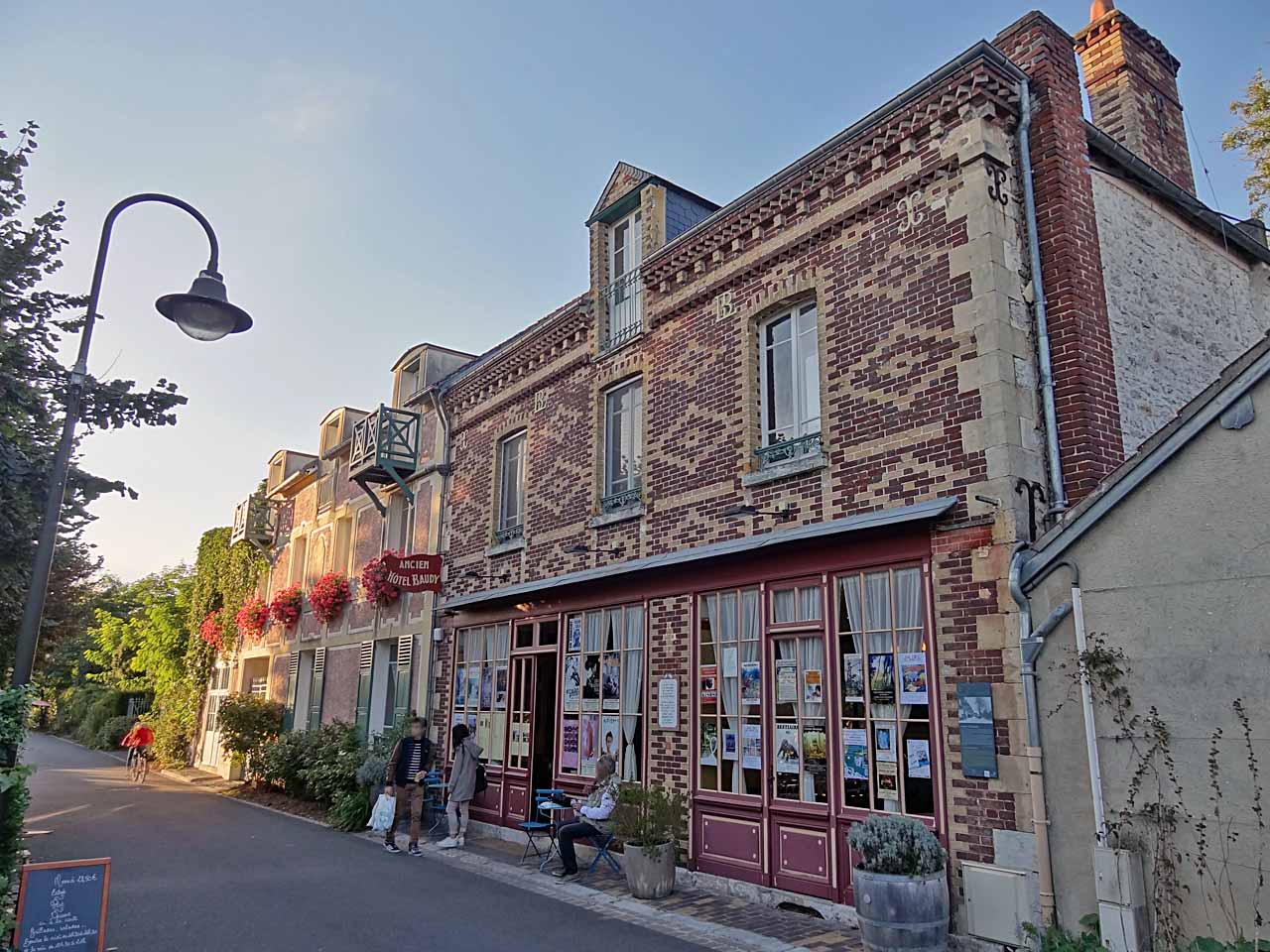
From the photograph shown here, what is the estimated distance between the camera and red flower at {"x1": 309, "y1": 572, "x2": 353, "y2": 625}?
1936cm

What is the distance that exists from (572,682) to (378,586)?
20.9 feet

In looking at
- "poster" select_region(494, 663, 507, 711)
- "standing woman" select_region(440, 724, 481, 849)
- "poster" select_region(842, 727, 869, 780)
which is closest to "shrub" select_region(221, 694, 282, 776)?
"poster" select_region(494, 663, 507, 711)

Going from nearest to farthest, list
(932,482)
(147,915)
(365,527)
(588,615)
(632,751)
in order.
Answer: (932,482) → (147,915) → (632,751) → (588,615) → (365,527)

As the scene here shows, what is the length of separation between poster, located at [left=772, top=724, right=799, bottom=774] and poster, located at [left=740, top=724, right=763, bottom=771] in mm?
207

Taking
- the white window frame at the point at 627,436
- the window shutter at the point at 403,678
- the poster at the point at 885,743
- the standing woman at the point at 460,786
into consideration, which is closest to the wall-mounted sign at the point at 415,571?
the window shutter at the point at 403,678

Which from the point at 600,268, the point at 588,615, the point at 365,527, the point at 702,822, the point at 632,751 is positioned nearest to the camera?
the point at 702,822

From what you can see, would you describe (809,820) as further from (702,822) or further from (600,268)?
(600,268)

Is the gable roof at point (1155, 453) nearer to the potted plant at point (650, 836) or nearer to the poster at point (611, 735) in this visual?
the potted plant at point (650, 836)

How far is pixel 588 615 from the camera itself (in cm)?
1197

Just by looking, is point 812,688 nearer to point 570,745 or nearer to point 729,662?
point 729,662

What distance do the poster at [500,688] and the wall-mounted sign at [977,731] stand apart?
25.4ft

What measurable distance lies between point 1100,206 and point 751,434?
4.07 meters

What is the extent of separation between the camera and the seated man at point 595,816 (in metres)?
10.0

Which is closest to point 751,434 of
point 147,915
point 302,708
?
point 147,915
